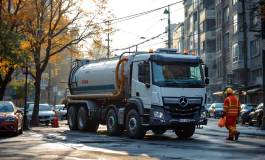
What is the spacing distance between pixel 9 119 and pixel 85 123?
16.2 ft

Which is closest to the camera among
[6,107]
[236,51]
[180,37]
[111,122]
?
[111,122]

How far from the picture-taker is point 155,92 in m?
18.9

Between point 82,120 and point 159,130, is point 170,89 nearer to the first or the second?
point 159,130

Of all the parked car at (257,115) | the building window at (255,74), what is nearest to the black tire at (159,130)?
the parked car at (257,115)

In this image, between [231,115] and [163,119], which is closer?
[231,115]

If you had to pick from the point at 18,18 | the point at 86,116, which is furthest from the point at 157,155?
the point at 18,18

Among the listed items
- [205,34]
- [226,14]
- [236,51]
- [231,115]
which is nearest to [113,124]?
[231,115]

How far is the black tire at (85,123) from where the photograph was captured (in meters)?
25.2

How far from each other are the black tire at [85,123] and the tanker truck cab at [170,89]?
572cm

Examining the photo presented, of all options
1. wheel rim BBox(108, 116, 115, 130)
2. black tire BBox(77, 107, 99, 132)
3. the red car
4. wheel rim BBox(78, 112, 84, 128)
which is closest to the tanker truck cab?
wheel rim BBox(108, 116, 115, 130)

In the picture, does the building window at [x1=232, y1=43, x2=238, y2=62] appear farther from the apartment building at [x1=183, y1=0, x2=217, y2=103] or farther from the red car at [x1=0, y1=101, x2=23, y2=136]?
the red car at [x1=0, y1=101, x2=23, y2=136]

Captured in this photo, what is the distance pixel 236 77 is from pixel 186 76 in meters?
42.9

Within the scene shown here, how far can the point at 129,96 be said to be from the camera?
20953 millimetres

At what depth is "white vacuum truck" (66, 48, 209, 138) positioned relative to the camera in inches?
747
